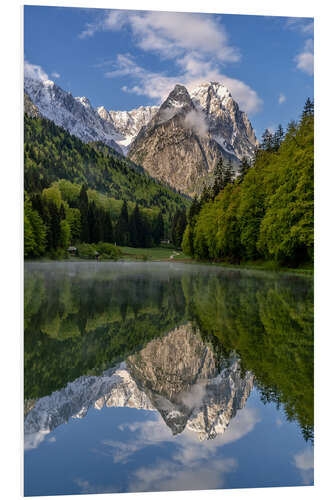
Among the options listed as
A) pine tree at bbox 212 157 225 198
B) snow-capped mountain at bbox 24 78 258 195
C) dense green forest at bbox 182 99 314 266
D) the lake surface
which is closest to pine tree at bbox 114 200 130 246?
snow-capped mountain at bbox 24 78 258 195

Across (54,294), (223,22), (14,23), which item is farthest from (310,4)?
(54,294)

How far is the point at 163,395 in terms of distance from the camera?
4.73 m

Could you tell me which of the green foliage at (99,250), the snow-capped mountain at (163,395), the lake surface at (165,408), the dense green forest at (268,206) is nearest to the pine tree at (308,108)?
the dense green forest at (268,206)

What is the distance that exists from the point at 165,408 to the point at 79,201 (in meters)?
11.4

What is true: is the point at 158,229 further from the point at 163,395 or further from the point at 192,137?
the point at 163,395

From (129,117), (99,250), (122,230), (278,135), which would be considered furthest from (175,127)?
(99,250)

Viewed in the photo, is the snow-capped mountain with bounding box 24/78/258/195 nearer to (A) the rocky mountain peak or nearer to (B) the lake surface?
(A) the rocky mountain peak

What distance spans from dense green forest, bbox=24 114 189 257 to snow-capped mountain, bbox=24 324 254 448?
4036mm

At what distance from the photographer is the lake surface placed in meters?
3.85

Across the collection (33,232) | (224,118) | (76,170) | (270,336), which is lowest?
(270,336)

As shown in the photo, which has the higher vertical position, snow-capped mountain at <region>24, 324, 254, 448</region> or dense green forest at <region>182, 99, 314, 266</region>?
dense green forest at <region>182, 99, 314, 266</region>

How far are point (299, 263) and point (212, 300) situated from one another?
36.6 feet

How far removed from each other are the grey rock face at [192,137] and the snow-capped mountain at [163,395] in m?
5.50
